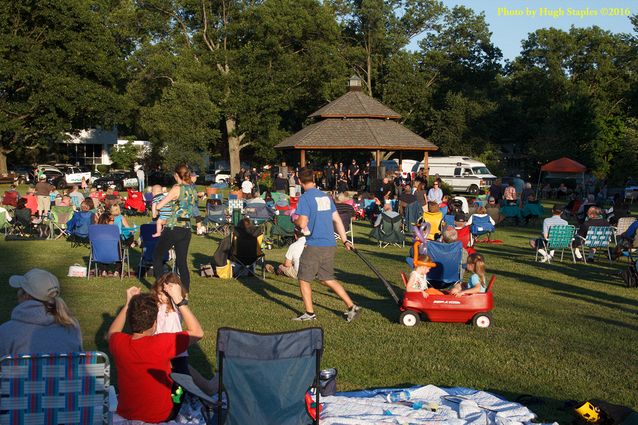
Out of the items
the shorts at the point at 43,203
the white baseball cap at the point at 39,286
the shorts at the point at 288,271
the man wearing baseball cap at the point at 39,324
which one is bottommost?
the shorts at the point at 288,271

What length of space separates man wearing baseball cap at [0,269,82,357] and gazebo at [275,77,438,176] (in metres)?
30.1

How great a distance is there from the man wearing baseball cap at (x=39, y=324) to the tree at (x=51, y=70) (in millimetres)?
41538

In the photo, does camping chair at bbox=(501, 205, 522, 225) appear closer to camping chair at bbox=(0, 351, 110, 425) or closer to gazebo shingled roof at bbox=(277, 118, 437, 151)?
gazebo shingled roof at bbox=(277, 118, 437, 151)

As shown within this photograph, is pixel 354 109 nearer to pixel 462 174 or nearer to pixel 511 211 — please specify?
pixel 462 174

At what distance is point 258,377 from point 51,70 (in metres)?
43.8

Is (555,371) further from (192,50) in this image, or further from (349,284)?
(192,50)

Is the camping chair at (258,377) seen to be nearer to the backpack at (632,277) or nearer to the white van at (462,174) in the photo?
the backpack at (632,277)

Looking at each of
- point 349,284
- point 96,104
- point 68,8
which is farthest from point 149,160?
point 349,284

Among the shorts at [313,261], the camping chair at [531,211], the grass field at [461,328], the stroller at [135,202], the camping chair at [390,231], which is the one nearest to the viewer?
the grass field at [461,328]

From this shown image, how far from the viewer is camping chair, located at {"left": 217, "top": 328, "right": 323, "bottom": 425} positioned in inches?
190

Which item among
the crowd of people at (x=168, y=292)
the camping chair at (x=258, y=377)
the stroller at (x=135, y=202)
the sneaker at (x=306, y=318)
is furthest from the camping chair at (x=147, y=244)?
the stroller at (x=135, y=202)

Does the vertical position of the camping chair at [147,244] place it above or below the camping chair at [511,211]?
above

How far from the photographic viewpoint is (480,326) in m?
9.33

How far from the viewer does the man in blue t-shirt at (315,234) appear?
924cm
